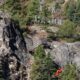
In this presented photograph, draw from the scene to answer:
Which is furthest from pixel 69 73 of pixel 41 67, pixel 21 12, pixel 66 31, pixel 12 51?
pixel 21 12

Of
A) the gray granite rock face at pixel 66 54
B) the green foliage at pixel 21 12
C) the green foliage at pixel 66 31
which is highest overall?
the green foliage at pixel 21 12

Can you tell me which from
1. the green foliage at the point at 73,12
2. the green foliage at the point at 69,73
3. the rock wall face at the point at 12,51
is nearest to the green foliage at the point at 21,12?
the green foliage at the point at 73,12

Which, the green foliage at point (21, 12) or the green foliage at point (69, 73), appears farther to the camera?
the green foliage at point (21, 12)

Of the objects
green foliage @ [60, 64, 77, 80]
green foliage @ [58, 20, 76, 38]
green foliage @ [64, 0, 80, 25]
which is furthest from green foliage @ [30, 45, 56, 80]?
green foliage @ [64, 0, 80, 25]

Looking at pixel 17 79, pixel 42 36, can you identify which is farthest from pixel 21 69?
pixel 42 36

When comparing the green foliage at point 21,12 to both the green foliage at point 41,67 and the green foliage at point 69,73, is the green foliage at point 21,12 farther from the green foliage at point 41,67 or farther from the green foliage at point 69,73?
the green foliage at point 69,73

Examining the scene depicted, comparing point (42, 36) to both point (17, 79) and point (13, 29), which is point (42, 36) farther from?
point (17, 79)

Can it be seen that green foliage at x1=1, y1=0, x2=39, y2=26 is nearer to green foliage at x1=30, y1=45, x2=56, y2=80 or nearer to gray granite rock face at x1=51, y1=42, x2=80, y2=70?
gray granite rock face at x1=51, y1=42, x2=80, y2=70
